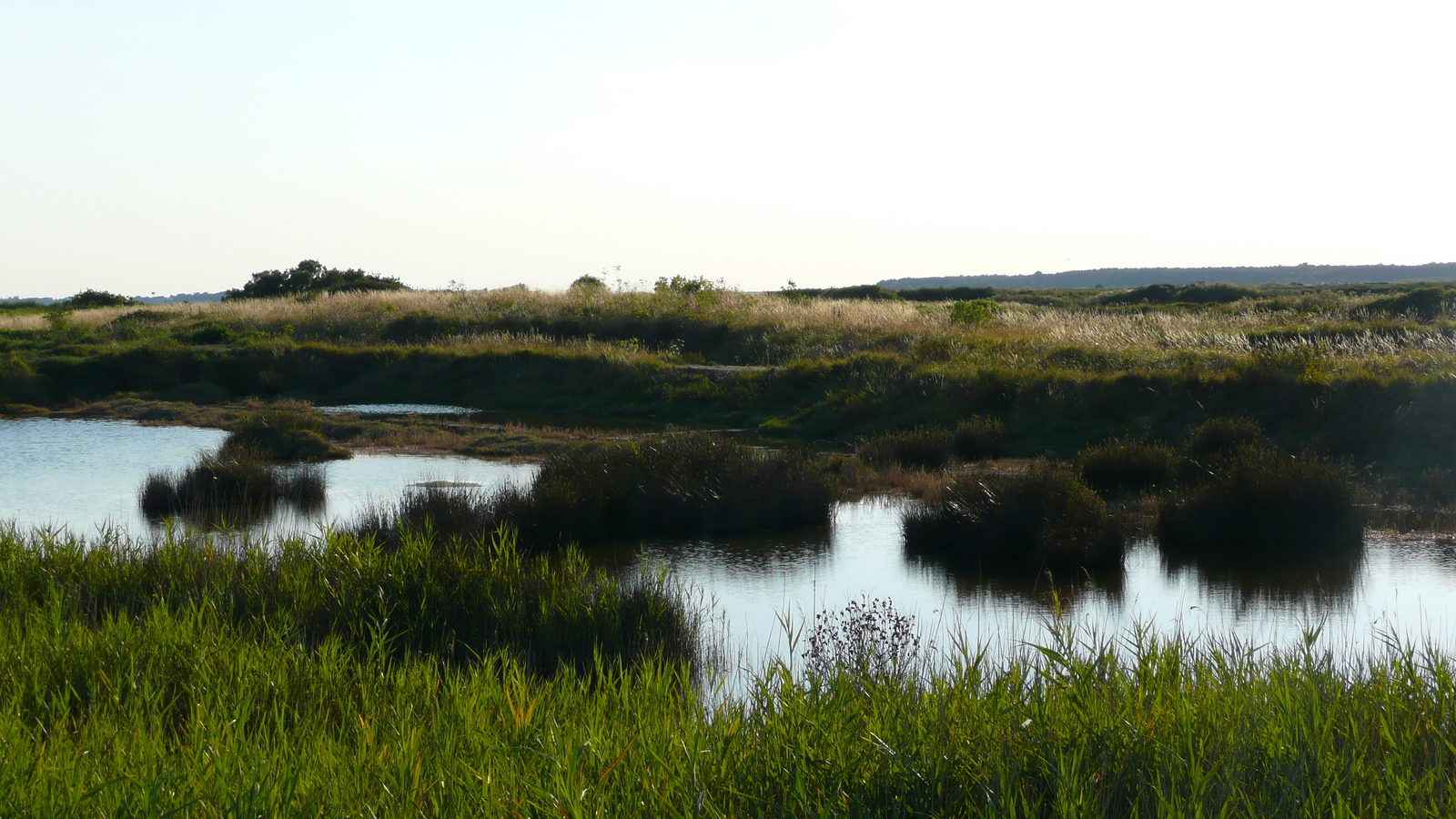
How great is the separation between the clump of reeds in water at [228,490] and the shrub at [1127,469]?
9.40 m

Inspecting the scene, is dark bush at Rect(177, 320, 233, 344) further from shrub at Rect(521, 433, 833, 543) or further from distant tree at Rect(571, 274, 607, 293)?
shrub at Rect(521, 433, 833, 543)

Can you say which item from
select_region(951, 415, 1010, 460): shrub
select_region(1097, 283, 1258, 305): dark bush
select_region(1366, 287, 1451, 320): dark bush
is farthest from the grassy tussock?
select_region(1097, 283, 1258, 305): dark bush

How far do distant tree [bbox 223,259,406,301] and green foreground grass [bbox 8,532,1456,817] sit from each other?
6031 centimetres

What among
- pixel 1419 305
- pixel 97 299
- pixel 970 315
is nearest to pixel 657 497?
pixel 970 315

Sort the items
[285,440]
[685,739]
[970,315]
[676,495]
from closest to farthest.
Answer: [685,739] → [676,495] → [285,440] → [970,315]

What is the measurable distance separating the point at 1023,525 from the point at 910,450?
18.3ft

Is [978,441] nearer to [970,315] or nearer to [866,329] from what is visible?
[866,329]

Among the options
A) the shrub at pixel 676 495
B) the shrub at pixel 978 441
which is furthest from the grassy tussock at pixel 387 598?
the shrub at pixel 978 441

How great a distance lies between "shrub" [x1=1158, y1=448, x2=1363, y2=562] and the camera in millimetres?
10820

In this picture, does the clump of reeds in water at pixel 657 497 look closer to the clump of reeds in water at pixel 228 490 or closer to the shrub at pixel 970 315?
the clump of reeds in water at pixel 228 490

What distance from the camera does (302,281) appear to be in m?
65.6

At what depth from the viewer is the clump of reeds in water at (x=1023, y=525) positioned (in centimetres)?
1035

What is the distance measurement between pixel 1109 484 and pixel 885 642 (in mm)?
8207

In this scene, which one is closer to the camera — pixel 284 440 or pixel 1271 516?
pixel 1271 516
